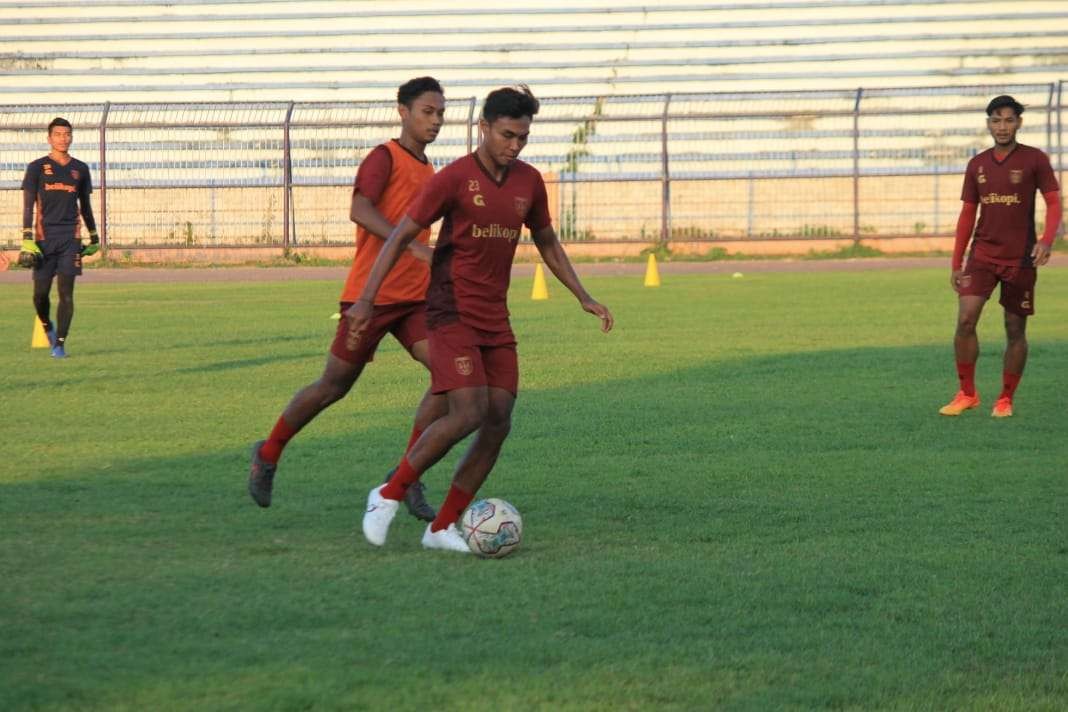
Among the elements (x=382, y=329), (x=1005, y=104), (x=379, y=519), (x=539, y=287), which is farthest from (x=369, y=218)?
(x=539, y=287)

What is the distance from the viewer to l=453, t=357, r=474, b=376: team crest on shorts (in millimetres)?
6734

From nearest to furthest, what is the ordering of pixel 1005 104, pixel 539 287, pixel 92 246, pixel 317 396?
pixel 317 396, pixel 1005 104, pixel 92 246, pixel 539 287

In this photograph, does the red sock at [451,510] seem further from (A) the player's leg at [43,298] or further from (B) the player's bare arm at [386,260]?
(A) the player's leg at [43,298]

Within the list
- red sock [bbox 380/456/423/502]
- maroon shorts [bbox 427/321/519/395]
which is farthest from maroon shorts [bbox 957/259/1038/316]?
red sock [bbox 380/456/423/502]

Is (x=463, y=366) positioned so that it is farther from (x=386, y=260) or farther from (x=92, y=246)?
(x=92, y=246)

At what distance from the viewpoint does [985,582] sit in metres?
6.08

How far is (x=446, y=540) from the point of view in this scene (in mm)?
6773

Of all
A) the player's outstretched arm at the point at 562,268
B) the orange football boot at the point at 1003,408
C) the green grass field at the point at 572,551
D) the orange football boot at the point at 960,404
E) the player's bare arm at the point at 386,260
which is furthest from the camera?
the orange football boot at the point at 960,404

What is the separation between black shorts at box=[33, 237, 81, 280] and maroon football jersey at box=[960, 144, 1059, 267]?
809 cm

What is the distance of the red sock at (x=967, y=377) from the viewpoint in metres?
11.4

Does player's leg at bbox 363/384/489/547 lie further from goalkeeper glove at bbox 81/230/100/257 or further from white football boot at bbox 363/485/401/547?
goalkeeper glove at bbox 81/230/100/257

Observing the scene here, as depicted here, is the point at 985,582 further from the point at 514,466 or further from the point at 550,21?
the point at 550,21

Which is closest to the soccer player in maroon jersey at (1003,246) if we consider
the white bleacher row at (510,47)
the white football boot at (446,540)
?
the white football boot at (446,540)

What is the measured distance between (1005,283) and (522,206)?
5605 mm
